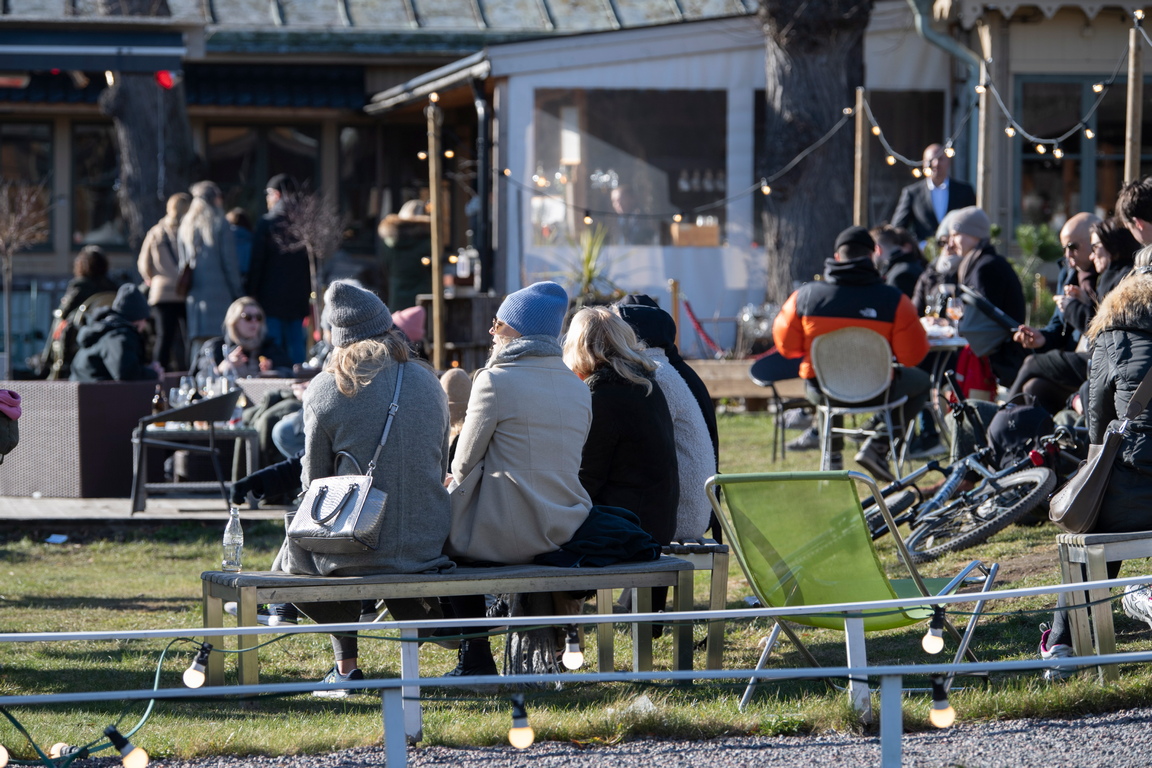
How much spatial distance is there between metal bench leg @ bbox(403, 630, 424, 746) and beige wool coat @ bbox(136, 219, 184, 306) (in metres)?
9.41

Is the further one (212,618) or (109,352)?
(109,352)

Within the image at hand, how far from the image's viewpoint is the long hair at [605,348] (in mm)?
5719

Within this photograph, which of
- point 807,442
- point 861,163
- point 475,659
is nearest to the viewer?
point 475,659

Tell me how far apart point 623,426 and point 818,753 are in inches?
64.6

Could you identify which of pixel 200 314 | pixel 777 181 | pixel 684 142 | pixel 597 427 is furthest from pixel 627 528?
pixel 684 142

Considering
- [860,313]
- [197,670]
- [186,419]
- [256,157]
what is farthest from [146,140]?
[197,670]

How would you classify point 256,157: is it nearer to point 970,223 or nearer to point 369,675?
point 970,223

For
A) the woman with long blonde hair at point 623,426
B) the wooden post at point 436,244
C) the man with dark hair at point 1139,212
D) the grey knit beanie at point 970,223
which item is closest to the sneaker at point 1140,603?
the man with dark hair at point 1139,212

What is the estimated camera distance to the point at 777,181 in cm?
1498

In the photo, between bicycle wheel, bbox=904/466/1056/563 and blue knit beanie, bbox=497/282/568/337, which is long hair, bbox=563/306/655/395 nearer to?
blue knit beanie, bbox=497/282/568/337

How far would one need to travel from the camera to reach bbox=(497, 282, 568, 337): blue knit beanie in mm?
5312

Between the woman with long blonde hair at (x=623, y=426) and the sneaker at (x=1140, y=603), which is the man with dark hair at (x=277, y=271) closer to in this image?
the woman with long blonde hair at (x=623, y=426)

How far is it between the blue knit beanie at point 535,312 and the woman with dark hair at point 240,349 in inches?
238

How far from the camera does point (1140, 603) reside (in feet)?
18.1
